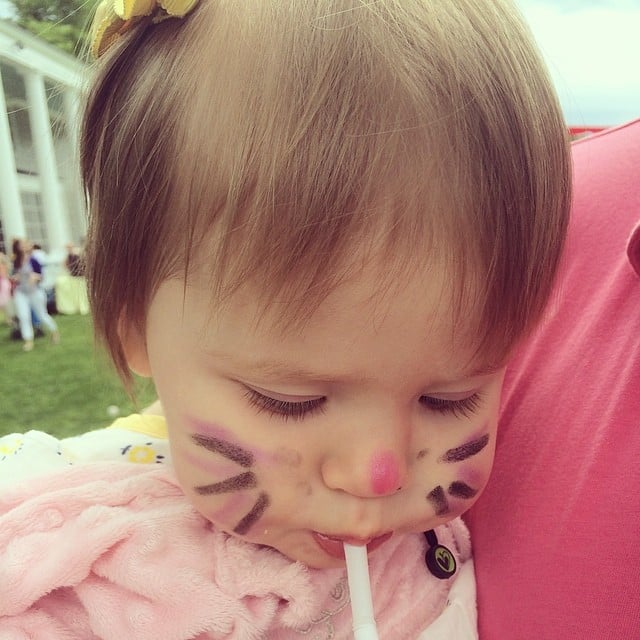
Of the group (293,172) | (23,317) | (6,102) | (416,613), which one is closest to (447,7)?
(293,172)

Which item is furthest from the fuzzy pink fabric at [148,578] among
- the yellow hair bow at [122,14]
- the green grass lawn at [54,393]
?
the green grass lawn at [54,393]

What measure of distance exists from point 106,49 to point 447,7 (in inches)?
12.5

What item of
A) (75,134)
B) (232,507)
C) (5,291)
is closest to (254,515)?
(232,507)

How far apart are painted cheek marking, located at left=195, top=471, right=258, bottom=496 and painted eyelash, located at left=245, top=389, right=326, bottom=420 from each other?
62 millimetres

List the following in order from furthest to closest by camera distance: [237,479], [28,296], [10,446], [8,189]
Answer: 1. [28,296]
2. [8,189]
3. [10,446]
4. [237,479]

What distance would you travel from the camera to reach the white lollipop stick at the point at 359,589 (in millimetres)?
630

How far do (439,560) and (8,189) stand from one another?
205 cm

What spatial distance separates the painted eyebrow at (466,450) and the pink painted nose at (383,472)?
68 millimetres

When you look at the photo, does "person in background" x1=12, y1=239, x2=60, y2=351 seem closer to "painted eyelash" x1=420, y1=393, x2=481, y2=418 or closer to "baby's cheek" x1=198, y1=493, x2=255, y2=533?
"baby's cheek" x1=198, y1=493, x2=255, y2=533

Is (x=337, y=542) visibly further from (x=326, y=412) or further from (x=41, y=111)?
(x=41, y=111)

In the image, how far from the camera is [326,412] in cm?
57

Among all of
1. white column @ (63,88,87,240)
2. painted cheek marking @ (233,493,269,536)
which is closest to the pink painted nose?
painted cheek marking @ (233,493,269,536)

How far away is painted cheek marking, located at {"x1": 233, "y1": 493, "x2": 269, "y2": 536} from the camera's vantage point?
603 millimetres

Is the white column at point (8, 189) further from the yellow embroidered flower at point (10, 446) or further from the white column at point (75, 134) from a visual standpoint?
the yellow embroidered flower at point (10, 446)
